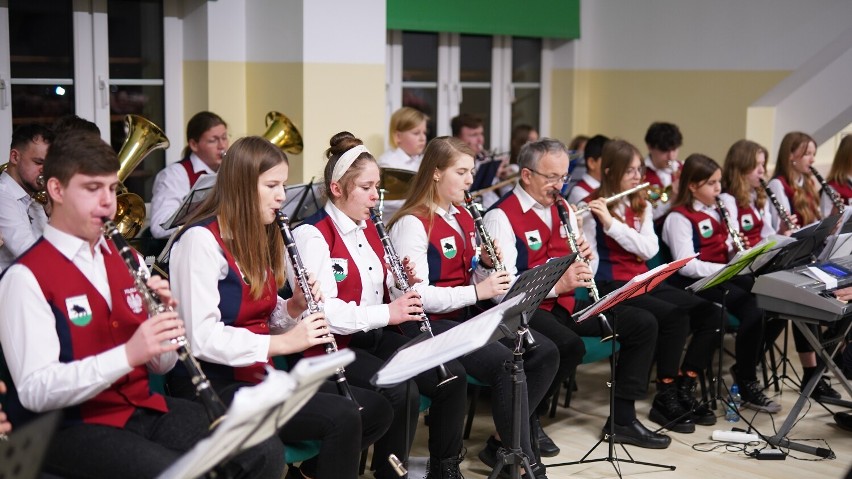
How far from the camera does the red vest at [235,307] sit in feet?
10.3

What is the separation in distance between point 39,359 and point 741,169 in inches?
161

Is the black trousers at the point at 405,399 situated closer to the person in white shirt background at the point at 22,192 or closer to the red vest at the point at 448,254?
the red vest at the point at 448,254

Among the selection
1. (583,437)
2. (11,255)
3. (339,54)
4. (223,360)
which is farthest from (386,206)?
(223,360)

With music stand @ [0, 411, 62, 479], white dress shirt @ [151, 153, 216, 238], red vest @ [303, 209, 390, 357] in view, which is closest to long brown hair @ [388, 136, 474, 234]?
red vest @ [303, 209, 390, 357]

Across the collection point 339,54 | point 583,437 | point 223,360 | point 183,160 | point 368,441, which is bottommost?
point 583,437

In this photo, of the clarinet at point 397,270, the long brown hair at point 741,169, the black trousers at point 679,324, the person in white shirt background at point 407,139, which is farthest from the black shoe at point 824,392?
the person in white shirt background at point 407,139

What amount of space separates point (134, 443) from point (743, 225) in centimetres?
379

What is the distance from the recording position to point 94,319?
106 inches

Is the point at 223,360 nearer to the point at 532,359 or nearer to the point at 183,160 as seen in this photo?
the point at 532,359

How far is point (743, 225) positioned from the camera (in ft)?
17.9

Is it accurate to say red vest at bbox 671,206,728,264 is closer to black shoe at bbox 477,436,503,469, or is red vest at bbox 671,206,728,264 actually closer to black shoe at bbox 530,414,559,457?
black shoe at bbox 530,414,559,457

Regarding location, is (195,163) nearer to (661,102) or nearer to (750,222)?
(750,222)

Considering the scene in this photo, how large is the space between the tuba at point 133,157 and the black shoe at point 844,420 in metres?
3.38

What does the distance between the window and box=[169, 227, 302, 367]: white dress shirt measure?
13.7ft
